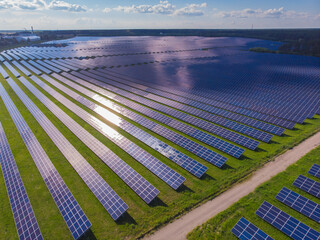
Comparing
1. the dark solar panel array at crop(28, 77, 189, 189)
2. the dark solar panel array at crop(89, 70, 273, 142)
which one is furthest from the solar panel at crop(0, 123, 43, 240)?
the dark solar panel array at crop(89, 70, 273, 142)

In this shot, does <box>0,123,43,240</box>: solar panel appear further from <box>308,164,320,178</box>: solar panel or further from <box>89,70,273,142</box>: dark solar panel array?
<box>308,164,320,178</box>: solar panel

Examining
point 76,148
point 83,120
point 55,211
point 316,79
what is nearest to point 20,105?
point 83,120

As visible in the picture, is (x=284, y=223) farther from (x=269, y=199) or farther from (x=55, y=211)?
(x=55, y=211)

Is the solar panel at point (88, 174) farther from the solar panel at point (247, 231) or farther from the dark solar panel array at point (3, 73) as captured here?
the dark solar panel array at point (3, 73)

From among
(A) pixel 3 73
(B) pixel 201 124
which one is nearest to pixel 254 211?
(B) pixel 201 124

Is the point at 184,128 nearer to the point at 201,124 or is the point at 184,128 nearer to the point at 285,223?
the point at 201,124

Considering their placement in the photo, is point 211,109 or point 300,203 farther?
point 211,109
